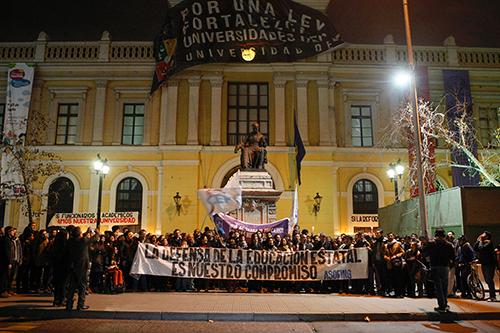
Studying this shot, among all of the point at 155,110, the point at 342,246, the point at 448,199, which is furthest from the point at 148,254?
the point at 155,110

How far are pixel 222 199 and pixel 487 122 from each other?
21.1 m

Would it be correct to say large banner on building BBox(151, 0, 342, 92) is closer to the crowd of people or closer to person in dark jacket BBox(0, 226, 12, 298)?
the crowd of people

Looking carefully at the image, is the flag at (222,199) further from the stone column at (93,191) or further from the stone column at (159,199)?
the stone column at (93,191)

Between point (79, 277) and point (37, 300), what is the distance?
2.18 metres

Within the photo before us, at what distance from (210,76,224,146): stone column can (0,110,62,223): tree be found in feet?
28.4

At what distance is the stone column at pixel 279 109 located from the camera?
25969mm

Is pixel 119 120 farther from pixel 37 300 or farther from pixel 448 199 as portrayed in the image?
pixel 448 199

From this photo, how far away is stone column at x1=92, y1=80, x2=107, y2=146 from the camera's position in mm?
26250

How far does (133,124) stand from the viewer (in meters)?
27.0

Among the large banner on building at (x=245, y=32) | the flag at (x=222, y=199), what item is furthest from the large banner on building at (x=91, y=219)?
the flag at (x=222, y=199)

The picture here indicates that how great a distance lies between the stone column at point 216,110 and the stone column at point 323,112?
6.07 metres

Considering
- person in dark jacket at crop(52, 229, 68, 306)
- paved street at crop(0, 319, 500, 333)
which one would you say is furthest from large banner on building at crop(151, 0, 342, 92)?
paved street at crop(0, 319, 500, 333)

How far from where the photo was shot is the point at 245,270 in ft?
42.1

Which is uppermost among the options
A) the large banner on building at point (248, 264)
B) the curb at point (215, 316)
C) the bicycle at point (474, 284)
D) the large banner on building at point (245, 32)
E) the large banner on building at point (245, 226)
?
the large banner on building at point (245, 32)
